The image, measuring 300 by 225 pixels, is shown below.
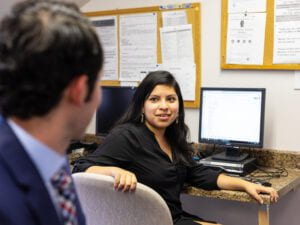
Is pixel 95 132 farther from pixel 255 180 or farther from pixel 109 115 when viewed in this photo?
pixel 255 180

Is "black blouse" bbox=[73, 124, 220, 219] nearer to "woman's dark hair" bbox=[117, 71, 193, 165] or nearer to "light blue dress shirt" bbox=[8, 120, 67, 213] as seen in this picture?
"woman's dark hair" bbox=[117, 71, 193, 165]

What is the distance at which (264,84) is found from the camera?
7.86 feet

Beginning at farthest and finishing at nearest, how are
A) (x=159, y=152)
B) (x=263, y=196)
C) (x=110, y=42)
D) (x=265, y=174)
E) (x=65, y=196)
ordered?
(x=110, y=42) < (x=265, y=174) < (x=159, y=152) < (x=263, y=196) < (x=65, y=196)

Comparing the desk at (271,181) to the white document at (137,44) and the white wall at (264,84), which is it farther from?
the white document at (137,44)

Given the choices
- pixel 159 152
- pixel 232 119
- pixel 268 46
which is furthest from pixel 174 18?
pixel 159 152

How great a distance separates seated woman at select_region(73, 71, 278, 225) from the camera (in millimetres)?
1851

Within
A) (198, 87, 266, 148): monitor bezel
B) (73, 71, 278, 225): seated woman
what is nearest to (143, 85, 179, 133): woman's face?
(73, 71, 278, 225): seated woman

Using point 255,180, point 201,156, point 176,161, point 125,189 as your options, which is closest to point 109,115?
point 201,156

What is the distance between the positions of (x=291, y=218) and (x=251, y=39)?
3.33 ft

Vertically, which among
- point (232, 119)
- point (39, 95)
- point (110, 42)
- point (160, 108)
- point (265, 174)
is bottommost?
point (265, 174)

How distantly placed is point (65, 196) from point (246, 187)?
115 cm

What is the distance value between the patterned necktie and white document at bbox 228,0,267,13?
5.79 feet

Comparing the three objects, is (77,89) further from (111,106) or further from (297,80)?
(111,106)

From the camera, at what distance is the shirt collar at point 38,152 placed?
0.74 metres
